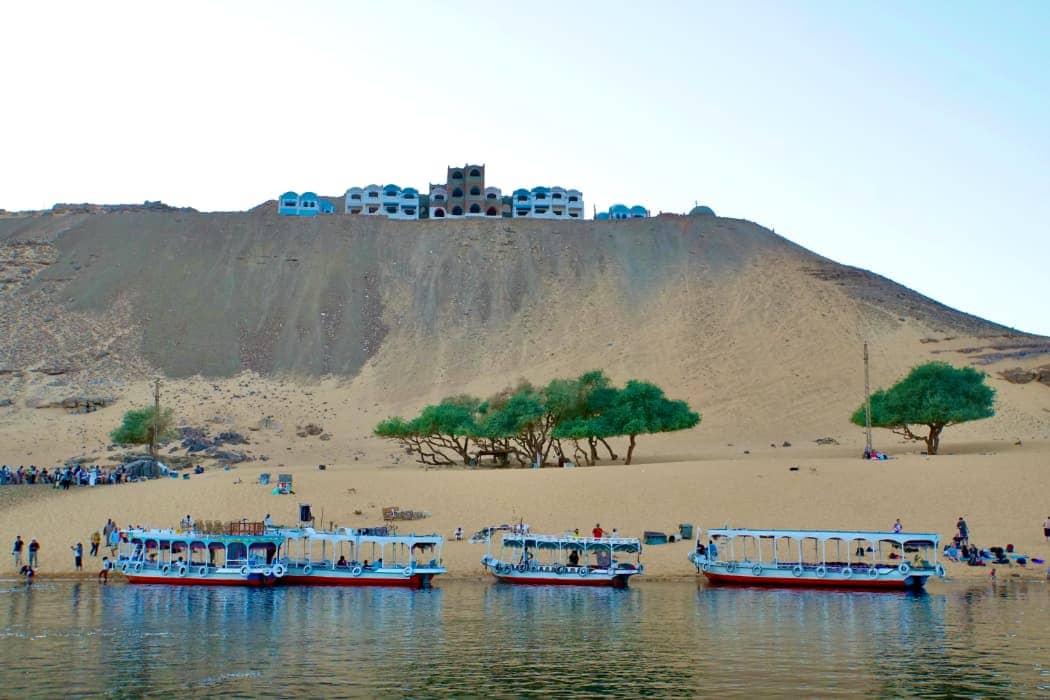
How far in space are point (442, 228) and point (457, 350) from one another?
22272 millimetres

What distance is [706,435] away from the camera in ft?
243

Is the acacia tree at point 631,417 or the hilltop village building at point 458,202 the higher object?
the hilltop village building at point 458,202

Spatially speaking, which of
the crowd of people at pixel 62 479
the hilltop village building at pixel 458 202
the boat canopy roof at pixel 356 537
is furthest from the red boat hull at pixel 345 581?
the hilltop village building at pixel 458 202

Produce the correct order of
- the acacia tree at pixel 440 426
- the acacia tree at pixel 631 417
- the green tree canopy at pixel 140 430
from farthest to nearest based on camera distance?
the green tree canopy at pixel 140 430
the acacia tree at pixel 440 426
the acacia tree at pixel 631 417

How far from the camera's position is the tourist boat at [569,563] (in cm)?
3791

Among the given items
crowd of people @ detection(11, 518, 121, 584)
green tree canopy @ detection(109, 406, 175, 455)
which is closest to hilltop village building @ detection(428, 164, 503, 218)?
green tree canopy @ detection(109, 406, 175, 455)

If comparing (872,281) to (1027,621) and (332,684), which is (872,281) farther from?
(332,684)

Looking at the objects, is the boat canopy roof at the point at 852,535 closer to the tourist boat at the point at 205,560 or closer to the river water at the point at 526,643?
the river water at the point at 526,643

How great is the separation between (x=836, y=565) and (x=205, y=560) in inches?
853

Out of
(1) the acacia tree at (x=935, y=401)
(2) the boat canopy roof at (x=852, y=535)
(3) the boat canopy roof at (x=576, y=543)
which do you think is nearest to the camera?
(2) the boat canopy roof at (x=852, y=535)

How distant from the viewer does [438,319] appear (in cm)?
9419

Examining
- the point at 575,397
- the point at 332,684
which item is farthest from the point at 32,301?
the point at 332,684

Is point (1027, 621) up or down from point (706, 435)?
down

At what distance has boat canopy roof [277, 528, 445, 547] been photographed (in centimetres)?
3841
